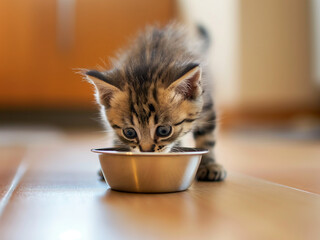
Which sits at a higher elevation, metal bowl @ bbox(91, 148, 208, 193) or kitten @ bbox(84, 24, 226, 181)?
kitten @ bbox(84, 24, 226, 181)

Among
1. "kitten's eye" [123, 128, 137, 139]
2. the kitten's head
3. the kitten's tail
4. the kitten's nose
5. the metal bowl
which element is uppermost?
the kitten's tail

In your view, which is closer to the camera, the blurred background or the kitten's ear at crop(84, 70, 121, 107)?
the kitten's ear at crop(84, 70, 121, 107)

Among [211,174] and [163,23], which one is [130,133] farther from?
[163,23]

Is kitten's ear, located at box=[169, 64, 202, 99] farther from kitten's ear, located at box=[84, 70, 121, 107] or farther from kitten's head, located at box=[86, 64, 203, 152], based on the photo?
kitten's ear, located at box=[84, 70, 121, 107]

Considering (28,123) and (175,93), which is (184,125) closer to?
(175,93)

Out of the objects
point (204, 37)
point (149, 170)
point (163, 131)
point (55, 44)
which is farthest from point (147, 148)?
point (55, 44)

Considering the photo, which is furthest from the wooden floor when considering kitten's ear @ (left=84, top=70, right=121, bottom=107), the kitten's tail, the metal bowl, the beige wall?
the beige wall

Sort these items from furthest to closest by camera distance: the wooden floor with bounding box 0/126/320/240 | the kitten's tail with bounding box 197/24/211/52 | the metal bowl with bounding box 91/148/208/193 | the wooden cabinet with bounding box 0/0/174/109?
the wooden cabinet with bounding box 0/0/174/109, the kitten's tail with bounding box 197/24/211/52, the metal bowl with bounding box 91/148/208/193, the wooden floor with bounding box 0/126/320/240
